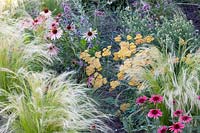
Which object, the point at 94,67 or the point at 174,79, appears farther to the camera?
the point at 94,67

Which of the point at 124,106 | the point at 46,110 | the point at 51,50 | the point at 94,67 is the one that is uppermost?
the point at 51,50

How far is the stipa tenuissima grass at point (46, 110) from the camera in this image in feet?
10.3

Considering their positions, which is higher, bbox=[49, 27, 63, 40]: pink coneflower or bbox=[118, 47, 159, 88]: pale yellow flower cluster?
bbox=[49, 27, 63, 40]: pink coneflower

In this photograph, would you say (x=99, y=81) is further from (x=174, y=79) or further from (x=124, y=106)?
(x=174, y=79)

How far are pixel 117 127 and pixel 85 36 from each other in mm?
913

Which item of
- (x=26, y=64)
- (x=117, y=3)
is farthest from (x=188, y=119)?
(x=117, y=3)

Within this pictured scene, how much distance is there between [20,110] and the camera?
3156mm

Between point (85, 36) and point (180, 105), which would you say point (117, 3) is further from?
point (180, 105)

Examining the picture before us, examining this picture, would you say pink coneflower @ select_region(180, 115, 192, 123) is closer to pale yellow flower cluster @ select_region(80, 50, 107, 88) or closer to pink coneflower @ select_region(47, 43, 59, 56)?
pale yellow flower cluster @ select_region(80, 50, 107, 88)

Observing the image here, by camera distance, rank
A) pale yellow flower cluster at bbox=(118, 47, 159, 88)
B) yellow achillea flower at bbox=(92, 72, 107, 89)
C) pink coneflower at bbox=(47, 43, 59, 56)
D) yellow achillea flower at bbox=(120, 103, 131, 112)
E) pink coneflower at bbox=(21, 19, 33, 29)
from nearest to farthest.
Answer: pale yellow flower cluster at bbox=(118, 47, 159, 88), yellow achillea flower at bbox=(120, 103, 131, 112), yellow achillea flower at bbox=(92, 72, 107, 89), pink coneflower at bbox=(47, 43, 59, 56), pink coneflower at bbox=(21, 19, 33, 29)

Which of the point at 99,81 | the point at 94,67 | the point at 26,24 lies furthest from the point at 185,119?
the point at 26,24

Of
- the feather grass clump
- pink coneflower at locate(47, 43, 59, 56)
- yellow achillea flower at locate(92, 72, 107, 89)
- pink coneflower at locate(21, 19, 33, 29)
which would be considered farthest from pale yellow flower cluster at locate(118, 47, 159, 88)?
pink coneflower at locate(21, 19, 33, 29)

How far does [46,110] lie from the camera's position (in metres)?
3.19

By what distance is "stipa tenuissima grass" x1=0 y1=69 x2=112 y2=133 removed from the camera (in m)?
3.14
